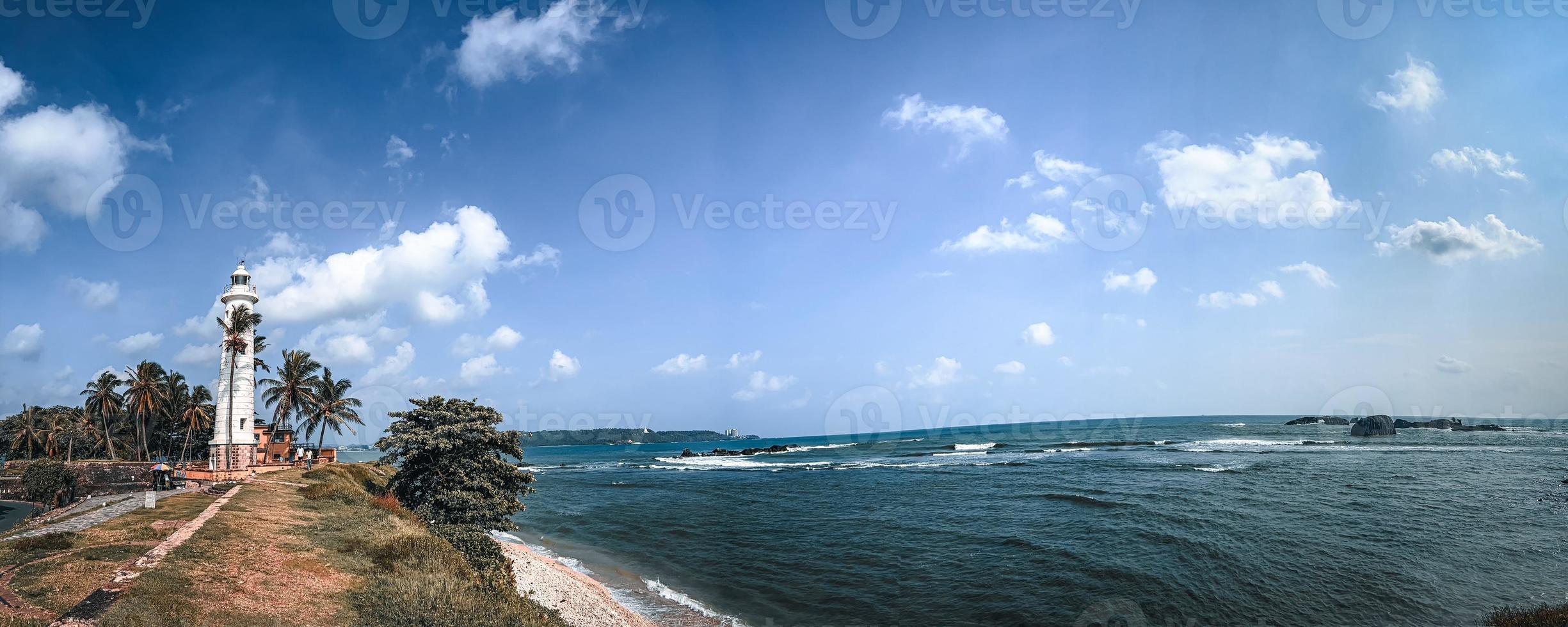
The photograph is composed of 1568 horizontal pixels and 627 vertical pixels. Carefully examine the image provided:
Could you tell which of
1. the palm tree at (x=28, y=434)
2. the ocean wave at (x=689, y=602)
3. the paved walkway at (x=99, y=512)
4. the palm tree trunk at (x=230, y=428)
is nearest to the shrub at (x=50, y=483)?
the paved walkway at (x=99, y=512)

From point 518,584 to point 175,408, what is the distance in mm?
62599

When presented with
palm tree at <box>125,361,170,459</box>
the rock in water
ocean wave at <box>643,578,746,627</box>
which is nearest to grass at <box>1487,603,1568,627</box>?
ocean wave at <box>643,578,746,627</box>

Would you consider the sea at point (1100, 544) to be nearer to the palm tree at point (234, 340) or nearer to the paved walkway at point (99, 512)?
the paved walkway at point (99, 512)

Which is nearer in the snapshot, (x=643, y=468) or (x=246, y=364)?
(x=246, y=364)

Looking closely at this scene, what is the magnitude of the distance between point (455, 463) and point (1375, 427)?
118856 mm

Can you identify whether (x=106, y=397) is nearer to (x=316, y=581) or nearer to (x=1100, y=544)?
(x=316, y=581)

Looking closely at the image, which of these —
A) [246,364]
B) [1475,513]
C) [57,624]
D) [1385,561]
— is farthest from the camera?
[246,364]

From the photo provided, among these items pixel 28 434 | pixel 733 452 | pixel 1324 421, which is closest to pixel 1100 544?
pixel 28 434

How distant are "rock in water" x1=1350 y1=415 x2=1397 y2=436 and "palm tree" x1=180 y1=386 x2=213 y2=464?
14265 centimetres

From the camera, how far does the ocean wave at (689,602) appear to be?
20.9 metres

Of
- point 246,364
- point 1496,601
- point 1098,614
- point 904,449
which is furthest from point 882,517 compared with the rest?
point 904,449

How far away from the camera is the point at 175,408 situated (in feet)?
196

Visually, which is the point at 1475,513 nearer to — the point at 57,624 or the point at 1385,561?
the point at 1385,561

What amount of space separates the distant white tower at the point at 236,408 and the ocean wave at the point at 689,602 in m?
32.7
